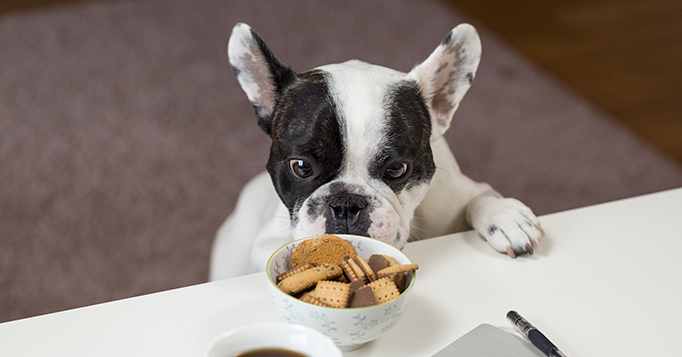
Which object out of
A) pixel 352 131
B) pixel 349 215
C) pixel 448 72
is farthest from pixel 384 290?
pixel 448 72

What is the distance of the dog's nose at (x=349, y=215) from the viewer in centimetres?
103

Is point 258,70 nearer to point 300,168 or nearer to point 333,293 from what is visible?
point 300,168

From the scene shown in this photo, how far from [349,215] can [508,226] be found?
311mm

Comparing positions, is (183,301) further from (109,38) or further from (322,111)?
(109,38)

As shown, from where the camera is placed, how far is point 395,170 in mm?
1128

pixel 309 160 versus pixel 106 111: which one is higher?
pixel 309 160

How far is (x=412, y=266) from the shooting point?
81 cm

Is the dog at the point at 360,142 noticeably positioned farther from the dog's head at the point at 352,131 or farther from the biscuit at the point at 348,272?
the biscuit at the point at 348,272

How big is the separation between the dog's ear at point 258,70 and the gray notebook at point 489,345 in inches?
25.0

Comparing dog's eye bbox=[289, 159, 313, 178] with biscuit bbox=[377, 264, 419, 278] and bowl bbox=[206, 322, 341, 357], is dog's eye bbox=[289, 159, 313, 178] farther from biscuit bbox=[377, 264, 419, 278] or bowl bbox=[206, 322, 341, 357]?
bowl bbox=[206, 322, 341, 357]

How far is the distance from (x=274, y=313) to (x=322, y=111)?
1.25 ft

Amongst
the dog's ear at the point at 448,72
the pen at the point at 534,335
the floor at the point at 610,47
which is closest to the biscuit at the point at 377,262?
the pen at the point at 534,335

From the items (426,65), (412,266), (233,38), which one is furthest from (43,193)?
(412,266)

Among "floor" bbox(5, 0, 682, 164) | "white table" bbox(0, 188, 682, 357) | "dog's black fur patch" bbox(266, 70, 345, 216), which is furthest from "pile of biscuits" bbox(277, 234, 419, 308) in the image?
"floor" bbox(5, 0, 682, 164)
